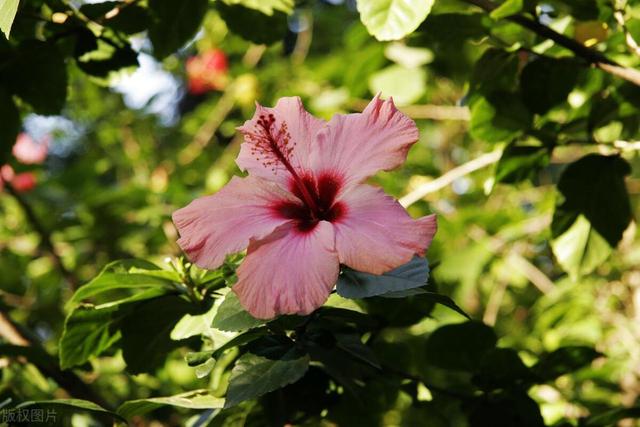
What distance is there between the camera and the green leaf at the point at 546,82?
3.68ft

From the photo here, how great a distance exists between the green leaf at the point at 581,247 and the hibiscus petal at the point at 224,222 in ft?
2.05

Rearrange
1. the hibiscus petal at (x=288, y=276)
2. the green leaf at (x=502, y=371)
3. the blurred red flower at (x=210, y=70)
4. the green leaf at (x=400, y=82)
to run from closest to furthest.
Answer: the hibiscus petal at (x=288, y=276), the green leaf at (x=502, y=371), the green leaf at (x=400, y=82), the blurred red flower at (x=210, y=70)

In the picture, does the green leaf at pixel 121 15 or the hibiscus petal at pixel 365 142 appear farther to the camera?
the green leaf at pixel 121 15

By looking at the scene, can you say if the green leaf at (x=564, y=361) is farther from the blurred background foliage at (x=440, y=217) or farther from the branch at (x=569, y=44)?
the branch at (x=569, y=44)

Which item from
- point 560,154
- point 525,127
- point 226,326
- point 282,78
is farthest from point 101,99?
point 226,326

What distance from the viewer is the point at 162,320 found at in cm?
96

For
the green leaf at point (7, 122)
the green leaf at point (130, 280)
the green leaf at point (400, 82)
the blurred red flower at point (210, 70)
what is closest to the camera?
the green leaf at point (130, 280)

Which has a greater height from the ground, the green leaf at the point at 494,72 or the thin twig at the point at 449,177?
the green leaf at the point at 494,72

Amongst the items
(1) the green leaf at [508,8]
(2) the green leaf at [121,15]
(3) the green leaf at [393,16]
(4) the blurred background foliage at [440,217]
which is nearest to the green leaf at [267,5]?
(4) the blurred background foliage at [440,217]

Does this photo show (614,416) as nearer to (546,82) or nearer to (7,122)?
(546,82)

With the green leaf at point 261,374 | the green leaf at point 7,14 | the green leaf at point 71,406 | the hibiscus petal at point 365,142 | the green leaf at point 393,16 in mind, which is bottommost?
the green leaf at point 71,406

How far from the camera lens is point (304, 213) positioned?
83 cm

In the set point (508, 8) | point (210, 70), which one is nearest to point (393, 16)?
point (508, 8)

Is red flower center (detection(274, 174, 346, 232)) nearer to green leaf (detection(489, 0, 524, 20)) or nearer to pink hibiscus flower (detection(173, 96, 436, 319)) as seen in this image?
pink hibiscus flower (detection(173, 96, 436, 319))
